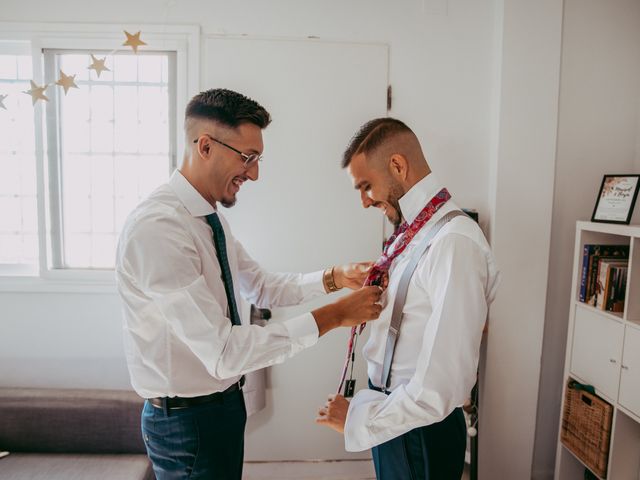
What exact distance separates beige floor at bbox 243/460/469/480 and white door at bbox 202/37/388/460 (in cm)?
33

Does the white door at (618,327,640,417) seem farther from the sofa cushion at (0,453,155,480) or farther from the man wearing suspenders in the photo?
the sofa cushion at (0,453,155,480)

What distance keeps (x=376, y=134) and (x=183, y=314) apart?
801 millimetres

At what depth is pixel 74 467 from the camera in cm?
220

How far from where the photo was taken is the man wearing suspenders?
1.13 meters

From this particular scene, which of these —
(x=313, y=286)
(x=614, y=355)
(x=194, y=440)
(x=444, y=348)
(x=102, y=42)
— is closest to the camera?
(x=444, y=348)

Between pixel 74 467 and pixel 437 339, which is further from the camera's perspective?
pixel 74 467

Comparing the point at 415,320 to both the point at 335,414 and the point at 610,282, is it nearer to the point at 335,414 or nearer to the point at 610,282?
the point at 335,414

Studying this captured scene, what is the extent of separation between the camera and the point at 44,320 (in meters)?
2.65

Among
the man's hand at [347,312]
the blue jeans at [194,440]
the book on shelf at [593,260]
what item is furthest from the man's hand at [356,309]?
the book on shelf at [593,260]

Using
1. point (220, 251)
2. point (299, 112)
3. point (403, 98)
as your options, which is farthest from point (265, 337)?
point (403, 98)

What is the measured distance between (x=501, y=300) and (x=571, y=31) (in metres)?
1.60

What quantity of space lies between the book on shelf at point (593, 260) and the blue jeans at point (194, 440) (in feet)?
6.16

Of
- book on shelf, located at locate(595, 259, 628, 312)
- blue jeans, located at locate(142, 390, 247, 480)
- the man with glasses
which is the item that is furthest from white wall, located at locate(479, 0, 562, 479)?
blue jeans, located at locate(142, 390, 247, 480)

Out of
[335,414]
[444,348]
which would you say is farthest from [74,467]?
[444,348]
